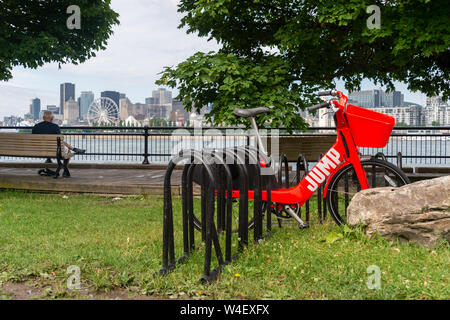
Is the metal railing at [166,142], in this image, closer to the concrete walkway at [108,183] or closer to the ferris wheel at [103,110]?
the concrete walkway at [108,183]

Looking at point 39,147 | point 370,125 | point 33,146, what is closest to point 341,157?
point 370,125

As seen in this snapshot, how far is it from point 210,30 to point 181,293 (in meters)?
7.11

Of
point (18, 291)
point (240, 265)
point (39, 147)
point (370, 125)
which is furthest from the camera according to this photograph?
point (39, 147)

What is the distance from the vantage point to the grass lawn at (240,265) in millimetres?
3594

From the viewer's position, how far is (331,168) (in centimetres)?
553

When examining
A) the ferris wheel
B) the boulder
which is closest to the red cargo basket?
the boulder

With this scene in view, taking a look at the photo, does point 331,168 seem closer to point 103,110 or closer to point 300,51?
point 300,51

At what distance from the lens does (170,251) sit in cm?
414

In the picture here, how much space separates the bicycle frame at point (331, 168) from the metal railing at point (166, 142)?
6.65 meters

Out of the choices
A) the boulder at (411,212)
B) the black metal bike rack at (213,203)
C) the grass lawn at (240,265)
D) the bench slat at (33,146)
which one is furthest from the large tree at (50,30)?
the boulder at (411,212)

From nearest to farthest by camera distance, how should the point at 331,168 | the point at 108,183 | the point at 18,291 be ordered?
the point at 18,291 → the point at 331,168 → the point at 108,183

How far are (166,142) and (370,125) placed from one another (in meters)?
10.3

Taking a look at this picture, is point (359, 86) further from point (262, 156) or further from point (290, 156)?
point (262, 156)

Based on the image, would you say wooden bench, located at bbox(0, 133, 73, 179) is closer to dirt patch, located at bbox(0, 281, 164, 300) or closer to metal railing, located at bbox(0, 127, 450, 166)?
metal railing, located at bbox(0, 127, 450, 166)
